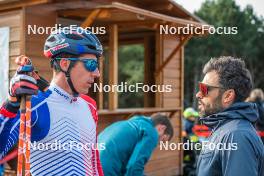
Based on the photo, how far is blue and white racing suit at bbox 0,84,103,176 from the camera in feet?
8.13

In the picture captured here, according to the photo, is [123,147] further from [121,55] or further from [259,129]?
[121,55]

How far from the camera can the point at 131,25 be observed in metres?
8.25

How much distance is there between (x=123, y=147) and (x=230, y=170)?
85.3 inches

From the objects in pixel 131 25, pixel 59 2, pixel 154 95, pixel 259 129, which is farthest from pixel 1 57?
pixel 259 129

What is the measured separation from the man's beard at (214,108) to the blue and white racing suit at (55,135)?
0.79 meters

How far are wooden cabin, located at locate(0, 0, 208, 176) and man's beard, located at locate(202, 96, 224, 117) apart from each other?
12.3ft

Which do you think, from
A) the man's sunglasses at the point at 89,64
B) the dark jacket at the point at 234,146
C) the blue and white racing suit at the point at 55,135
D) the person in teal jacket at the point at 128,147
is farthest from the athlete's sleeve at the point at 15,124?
the person in teal jacket at the point at 128,147

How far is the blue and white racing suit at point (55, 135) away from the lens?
2.48m

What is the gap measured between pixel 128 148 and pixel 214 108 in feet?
6.01

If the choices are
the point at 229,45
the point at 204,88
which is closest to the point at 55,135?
the point at 204,88

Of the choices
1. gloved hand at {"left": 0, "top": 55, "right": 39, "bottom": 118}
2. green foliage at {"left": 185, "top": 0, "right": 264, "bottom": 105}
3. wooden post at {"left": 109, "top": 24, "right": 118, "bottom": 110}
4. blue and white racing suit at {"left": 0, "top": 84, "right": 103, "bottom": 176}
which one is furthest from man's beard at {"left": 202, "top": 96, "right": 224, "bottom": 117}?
green foliage at {"left": 185, "top": 0, "right": 264, "bottom": 105}

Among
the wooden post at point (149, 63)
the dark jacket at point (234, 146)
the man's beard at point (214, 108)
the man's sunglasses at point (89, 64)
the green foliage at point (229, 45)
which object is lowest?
the dark jacket at point (234, 146)

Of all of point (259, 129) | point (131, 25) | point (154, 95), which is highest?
point (131, 25)

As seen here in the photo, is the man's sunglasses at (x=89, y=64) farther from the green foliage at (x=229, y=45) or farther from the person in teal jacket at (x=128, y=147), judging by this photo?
the green foliage at (x=229, y=45)
